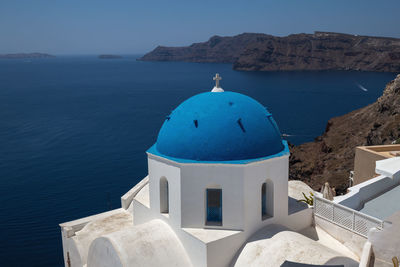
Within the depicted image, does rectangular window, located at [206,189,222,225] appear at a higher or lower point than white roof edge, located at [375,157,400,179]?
lower

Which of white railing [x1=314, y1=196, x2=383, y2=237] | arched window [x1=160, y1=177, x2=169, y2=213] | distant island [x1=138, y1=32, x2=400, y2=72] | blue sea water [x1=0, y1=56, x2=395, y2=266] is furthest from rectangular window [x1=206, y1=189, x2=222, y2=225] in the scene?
distant island [x1=138, y1=32, x2=400, y2=72]

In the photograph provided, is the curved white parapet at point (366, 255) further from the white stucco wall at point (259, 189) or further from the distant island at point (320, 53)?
the distant island at point (320, 53)

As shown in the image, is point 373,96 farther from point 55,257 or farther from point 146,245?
point 146,245

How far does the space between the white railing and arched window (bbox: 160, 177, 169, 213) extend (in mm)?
4767

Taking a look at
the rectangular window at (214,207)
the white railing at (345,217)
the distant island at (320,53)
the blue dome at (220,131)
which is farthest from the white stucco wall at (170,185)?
the distant island at (320,53)

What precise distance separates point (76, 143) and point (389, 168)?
3847 cm

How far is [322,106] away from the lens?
69.2 metres

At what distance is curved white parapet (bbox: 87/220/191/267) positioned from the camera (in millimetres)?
9406

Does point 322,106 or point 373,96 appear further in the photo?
point 373,96

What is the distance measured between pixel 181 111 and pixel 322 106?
6305 cm

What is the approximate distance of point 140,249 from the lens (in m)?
9.58

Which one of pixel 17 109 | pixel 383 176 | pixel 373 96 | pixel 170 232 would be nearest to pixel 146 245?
pixel 170 232

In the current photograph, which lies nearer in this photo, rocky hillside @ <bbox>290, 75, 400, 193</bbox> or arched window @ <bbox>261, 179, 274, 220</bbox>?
arched window @ <bbox>261, 179, 274, 220</bbox>

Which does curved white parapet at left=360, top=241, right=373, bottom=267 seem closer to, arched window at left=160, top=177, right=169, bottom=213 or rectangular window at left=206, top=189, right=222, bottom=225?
rectangular window at left=206, top=189, right=222, bottom=225
